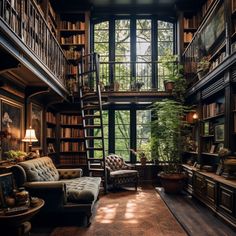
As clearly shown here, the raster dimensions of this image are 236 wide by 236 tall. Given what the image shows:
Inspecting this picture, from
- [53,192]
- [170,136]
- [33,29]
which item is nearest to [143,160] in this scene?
[170,136]

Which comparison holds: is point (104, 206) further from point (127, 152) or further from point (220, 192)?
point (127, 152)

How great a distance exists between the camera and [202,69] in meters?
5.54

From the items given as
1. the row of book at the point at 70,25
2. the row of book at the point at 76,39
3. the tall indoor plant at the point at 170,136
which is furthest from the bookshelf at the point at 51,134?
the tall indoor plant at the point at 170,136

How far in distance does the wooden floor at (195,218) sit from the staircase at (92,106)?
5.29 feet

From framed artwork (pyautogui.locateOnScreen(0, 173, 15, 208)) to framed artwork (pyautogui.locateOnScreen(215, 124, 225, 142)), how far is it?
133 inches

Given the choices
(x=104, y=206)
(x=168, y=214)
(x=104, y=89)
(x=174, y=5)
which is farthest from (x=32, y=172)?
(x=174, y=5)

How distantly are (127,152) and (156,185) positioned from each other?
1.31m

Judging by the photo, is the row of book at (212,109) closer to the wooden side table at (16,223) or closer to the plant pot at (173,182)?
the plant pot at (173,182)

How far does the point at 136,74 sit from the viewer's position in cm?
792

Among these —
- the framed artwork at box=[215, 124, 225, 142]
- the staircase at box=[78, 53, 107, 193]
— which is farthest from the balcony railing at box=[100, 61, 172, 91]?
the framed artwork at box=[215, 124, 225, 142]

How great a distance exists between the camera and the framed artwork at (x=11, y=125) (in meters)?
4.16

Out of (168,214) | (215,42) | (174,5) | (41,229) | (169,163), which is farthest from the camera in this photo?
(174,5)

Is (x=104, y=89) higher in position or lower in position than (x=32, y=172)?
higher

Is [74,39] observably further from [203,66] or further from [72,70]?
[203,66]
